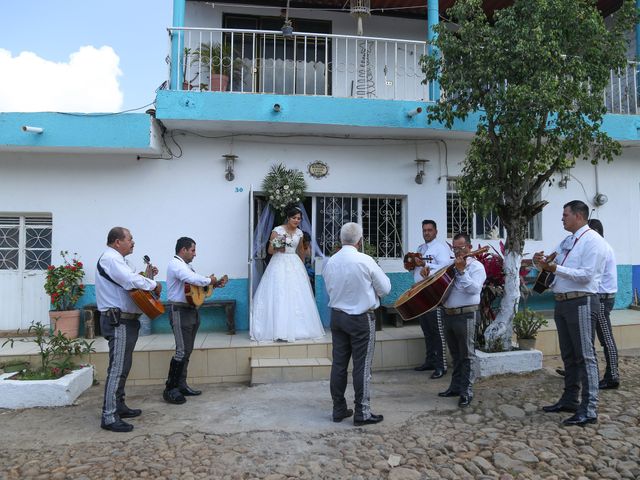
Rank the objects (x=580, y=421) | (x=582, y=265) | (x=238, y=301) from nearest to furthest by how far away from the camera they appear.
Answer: (x=580, y=421) → (x=582, y=265) → (x=238, y=301)

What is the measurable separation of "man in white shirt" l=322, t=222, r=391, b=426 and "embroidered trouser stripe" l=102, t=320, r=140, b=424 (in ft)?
5.95

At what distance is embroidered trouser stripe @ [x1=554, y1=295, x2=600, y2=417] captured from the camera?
4.00 metres

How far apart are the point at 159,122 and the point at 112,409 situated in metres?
4.23

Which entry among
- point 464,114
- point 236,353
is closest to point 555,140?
point 464,114

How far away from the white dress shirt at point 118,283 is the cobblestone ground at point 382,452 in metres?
1.09

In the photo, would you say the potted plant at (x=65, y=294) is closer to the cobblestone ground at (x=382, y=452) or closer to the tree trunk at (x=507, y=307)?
the cobblestone ground at (x=382, y=452)

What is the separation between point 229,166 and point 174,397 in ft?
11.7

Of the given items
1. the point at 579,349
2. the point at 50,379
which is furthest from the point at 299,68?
the point at 579,349

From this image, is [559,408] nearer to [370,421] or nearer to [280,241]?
[370,421]

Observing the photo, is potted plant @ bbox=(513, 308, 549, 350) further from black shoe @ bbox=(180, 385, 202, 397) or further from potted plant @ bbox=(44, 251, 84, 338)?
potted plant @ bbox=(44, 251, 84, 338)

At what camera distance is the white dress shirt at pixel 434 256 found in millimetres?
5848

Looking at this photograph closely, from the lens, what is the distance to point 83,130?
6.65m

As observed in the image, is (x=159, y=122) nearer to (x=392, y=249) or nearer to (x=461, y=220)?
(x=392, y=249)

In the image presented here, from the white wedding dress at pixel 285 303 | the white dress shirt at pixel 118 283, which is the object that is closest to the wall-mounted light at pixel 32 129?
the white dress shirt at pixel 118 283
